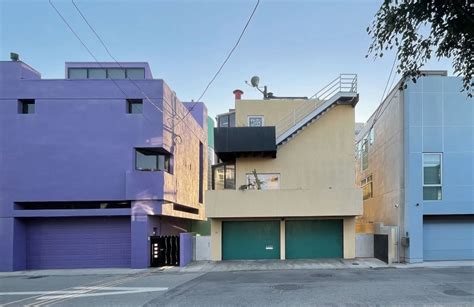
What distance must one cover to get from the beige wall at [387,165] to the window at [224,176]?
831 centimetres

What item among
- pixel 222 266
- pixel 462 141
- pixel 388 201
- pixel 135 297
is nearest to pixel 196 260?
pixel 222 266

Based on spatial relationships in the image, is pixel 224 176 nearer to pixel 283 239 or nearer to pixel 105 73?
pixel 283 239

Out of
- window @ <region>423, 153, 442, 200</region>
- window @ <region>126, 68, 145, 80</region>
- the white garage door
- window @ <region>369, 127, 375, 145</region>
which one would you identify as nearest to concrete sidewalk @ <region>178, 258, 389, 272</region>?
the white garage door

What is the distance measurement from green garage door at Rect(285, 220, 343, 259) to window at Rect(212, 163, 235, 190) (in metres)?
3.74

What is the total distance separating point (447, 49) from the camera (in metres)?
6.55

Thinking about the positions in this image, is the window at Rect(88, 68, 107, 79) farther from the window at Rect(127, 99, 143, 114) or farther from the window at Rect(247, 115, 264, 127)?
the window at Rect(247, 115, 264, 127)

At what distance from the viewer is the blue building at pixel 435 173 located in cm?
1761

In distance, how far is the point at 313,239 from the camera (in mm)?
19484

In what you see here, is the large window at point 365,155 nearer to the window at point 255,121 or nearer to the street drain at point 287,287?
the window at point 255,121

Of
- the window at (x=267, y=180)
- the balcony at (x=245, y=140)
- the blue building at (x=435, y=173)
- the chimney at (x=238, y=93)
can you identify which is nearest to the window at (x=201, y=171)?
the chimney at (x=238, y=93)

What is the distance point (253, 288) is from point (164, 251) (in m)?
7.65

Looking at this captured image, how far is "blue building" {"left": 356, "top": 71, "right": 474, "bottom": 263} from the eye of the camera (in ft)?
57.8

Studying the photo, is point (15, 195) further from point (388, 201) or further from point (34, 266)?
point (388, 201)

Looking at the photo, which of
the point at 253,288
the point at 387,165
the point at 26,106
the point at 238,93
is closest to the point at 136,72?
the point at 26,106
